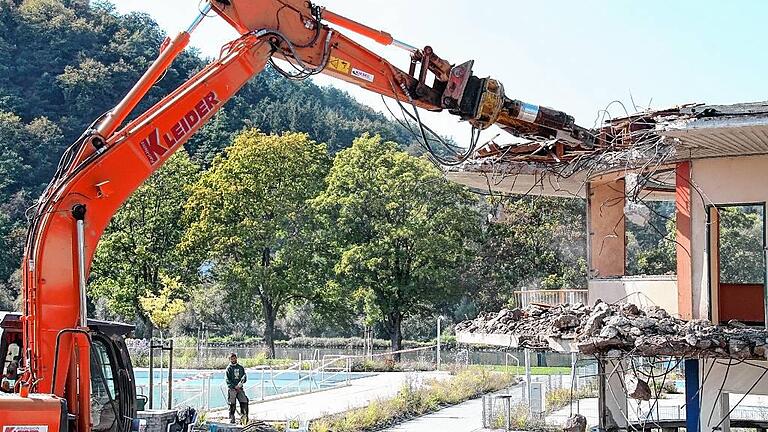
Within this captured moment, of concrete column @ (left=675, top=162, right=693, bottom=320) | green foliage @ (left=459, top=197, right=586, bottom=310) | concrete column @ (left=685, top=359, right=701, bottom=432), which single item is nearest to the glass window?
concrete column @ (left=675, top=162, right=693, bottom=320)

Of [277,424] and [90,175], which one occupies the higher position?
[90,175]

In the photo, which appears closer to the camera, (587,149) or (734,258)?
(587,149)

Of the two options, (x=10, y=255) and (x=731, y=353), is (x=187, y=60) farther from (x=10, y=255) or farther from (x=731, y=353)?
(x=731, y=353)

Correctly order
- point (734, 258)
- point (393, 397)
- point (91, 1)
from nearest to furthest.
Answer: point (393, 397)
point (734, 258)
point (91, 1)

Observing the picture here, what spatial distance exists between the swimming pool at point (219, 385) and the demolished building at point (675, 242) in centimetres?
1140

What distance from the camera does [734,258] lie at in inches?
1976

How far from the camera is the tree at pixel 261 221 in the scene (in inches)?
2117

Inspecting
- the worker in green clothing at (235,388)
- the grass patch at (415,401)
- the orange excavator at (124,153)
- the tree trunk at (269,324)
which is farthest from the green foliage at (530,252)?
the orange excavator at (124,153)

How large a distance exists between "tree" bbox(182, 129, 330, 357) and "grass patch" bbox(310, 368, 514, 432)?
18.1 metres

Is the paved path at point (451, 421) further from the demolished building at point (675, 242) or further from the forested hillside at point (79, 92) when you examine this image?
the forested hillside at point (79, 92)

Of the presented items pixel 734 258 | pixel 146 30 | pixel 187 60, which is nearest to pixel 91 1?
pixel 146 30

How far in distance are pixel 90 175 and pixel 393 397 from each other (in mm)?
20434

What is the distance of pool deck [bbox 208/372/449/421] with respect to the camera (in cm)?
2548

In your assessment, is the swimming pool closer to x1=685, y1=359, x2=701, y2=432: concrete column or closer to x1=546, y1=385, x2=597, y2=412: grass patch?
x1=546, y1=385, x2=597, y2=412: grass patch
